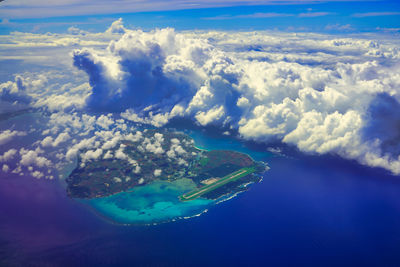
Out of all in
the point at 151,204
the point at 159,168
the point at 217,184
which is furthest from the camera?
the point at 159,168

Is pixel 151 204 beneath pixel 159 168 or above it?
above

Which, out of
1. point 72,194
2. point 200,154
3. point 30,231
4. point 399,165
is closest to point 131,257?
point 30,231

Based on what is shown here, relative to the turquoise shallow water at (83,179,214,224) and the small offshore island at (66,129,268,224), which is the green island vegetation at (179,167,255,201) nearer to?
the small offshore island at (66,129,268,224)

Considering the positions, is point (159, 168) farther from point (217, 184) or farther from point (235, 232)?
point (235, 232)

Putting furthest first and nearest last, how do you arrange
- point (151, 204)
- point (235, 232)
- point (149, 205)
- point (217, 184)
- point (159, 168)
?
1. point (159, 168)
2. point (217, 184)
3. point (151, 204)
4. point (149, 205)
5. point (235, 232)

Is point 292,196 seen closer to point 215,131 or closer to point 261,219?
point 261,219

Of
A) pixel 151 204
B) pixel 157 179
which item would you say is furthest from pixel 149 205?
pixel 157 179

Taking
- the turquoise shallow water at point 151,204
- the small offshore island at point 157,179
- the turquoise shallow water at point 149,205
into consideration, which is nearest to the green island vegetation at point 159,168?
the small offshore island at point 157,179
